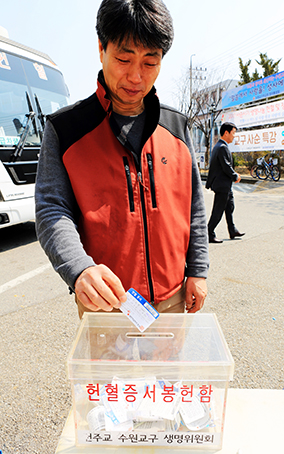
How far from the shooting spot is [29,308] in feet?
10.5

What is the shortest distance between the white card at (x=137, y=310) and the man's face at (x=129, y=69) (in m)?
0.71

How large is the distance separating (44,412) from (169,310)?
3.98ft

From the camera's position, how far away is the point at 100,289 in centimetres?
86

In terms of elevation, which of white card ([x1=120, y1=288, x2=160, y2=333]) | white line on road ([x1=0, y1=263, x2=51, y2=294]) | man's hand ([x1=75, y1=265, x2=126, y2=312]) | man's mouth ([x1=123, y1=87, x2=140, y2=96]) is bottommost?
white line on road ([x1=0, y1=263, x2=51, y2=294])

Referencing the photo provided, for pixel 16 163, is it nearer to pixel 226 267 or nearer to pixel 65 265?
pixel 226 267

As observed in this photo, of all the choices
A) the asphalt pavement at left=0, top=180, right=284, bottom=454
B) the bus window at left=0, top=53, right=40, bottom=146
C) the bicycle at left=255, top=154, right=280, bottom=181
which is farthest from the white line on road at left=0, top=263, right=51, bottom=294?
the bicycle at left=255, top=154, right=280, bottom=181

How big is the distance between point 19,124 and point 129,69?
14.9ft

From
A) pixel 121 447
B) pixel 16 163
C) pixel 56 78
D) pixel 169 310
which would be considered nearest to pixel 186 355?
pixel 169 310

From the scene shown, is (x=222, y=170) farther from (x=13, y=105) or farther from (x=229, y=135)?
(x=13, y=105)

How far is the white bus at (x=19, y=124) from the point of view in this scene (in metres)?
4.73

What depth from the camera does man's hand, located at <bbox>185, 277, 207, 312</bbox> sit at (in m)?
1.33

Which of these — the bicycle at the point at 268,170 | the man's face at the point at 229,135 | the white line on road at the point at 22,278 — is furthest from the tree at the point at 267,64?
the white line on road at the point at 22,278

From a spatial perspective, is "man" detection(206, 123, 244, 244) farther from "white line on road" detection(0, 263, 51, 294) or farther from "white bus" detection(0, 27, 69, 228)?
"white bus" detection(0, 27, 69, 228)

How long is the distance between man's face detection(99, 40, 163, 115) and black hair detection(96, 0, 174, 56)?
2 cm
